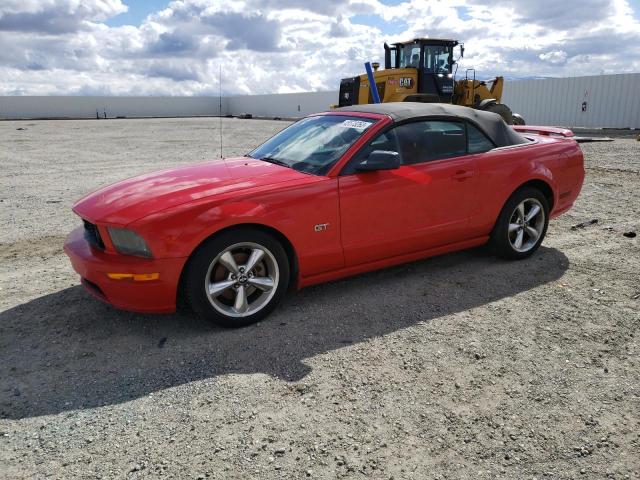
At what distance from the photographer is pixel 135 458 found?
238cm

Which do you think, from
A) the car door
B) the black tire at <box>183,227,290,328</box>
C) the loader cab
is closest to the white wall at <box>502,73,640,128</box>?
the loader cab

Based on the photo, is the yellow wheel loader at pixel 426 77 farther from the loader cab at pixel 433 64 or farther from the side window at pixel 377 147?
the side window at pixel 377 147

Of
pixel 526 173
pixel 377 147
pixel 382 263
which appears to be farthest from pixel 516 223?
pixel 377 147

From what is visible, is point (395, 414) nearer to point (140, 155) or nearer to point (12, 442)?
point (12, 442)

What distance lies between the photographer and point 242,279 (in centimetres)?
359

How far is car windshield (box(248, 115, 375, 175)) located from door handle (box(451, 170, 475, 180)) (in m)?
0.87

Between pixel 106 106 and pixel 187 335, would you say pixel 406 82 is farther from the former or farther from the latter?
pixel 106 106

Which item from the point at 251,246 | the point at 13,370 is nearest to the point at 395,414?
the point at 251,246

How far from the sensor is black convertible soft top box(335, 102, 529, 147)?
14.4 ft

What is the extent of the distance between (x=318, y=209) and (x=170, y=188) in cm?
108

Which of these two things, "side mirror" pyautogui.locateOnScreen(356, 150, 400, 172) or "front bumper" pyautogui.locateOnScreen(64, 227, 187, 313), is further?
"side mirror" pyautogui.locateOnScreen(356, 150, 400, 172)

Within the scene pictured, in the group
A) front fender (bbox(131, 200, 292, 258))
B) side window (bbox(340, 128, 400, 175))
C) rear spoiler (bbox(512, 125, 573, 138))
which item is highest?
rear spoiler (bbox(512, 125, 573, 138))

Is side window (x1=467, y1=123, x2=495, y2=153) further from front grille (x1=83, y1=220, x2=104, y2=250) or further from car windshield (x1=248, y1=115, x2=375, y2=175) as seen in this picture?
front grille (x1=83, y1=220, x2=104, y2=250)

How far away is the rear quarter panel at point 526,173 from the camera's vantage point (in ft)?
15.1
